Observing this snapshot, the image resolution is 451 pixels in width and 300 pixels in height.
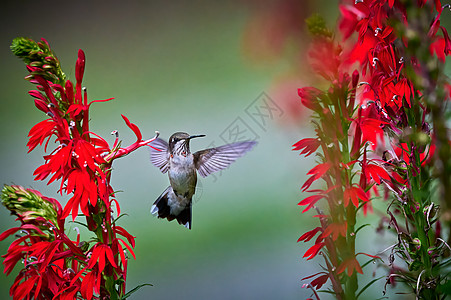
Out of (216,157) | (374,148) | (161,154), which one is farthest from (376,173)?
(161,154)

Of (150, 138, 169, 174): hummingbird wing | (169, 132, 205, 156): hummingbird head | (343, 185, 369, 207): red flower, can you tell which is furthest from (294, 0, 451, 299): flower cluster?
(150, 138, 169, 174): hummingbird wing

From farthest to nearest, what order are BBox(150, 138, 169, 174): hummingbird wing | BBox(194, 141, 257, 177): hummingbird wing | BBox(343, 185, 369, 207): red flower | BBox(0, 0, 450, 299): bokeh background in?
BBox(0, 0, 450, 299): bokeh background
BBox(150, 138, 169, 174): hummingbird wing
BBox(194, 141, 257, 177): hummingbird wing
BBox(343, 185, 369, 207): red flower

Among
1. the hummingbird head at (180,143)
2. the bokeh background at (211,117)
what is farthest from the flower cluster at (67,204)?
the bokeh background at (211,117)

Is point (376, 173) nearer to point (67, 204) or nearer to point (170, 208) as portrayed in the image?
point (67, 204)

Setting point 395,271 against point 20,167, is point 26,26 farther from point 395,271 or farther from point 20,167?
point 395,271

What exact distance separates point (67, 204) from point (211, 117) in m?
0.87

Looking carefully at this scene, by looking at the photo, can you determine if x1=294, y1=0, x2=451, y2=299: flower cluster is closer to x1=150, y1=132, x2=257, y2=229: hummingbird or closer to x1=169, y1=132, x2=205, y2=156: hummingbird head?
x1=150, y1=132, x2=257, y2=229: hummingbird

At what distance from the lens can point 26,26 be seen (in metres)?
1.96

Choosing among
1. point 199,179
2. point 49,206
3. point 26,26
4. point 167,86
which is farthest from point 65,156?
point 26,26

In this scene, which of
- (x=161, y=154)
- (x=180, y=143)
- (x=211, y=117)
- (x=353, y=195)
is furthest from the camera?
(x=211, y=117)

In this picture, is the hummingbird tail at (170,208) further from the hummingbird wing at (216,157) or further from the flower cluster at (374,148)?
Result: the flower cluster at (374,148)

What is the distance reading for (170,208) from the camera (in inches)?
63.4

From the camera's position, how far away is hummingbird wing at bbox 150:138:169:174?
1.57 m

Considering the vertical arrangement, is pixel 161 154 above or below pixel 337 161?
above
